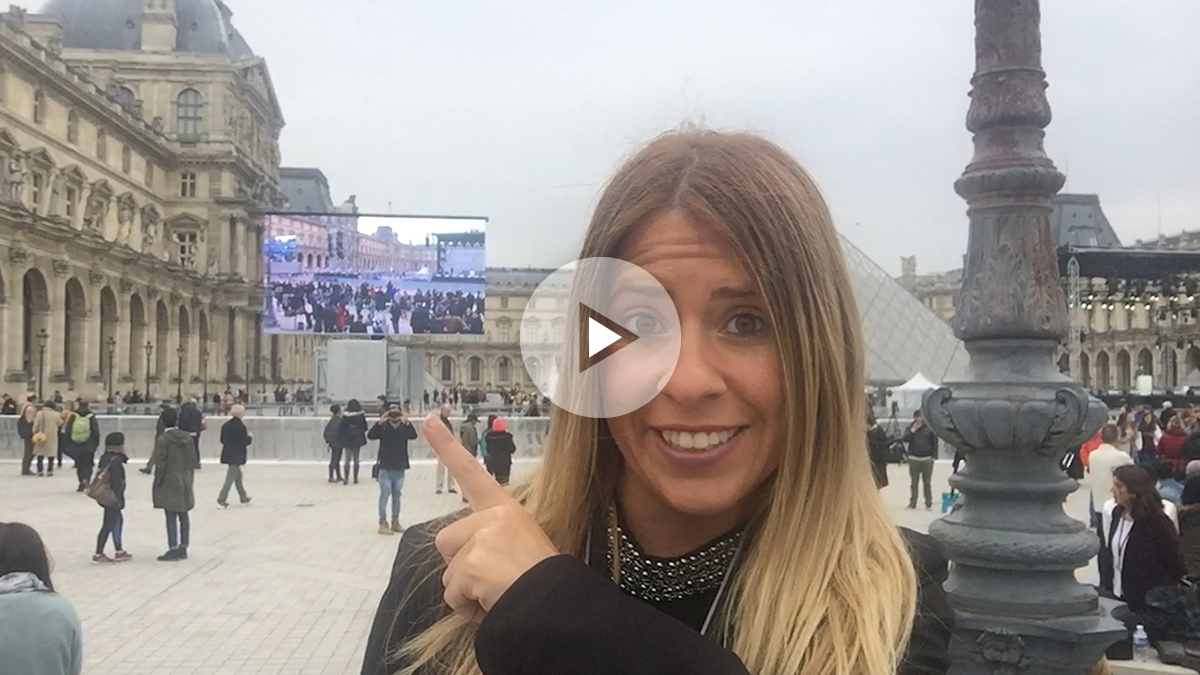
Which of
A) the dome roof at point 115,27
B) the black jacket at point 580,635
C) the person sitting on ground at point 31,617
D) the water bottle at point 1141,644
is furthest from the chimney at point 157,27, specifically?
the black jacket at point 580,635

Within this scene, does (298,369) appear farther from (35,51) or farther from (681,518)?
(681,518)

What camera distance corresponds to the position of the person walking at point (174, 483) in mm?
10305

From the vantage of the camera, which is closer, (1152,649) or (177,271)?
(1152,649)

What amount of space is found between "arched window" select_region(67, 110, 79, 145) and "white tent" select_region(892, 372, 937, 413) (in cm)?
3602

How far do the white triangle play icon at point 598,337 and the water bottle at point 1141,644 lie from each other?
5695mm

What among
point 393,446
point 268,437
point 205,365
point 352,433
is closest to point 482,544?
point 393,446

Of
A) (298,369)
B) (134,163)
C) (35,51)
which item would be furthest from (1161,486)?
(298,369)

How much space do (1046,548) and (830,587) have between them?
303 cm

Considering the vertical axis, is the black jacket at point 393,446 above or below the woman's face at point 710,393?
below

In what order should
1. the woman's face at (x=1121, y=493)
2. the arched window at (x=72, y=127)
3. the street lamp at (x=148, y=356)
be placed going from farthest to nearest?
the street lamp at (x=148, y=356) < the arched window at (x=72, y=127) < the woman's face at (x=1121, y=493)

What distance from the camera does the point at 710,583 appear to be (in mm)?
1286

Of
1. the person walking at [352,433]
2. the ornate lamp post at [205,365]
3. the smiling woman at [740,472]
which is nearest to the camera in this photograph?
the smiling woman at [740,472]

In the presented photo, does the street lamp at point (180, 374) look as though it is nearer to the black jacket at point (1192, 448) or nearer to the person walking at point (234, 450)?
the person walking at point (234, 450)
